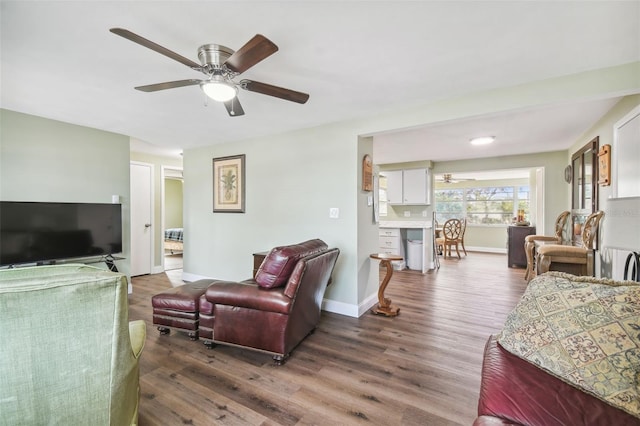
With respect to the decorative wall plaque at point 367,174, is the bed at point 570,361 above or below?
below

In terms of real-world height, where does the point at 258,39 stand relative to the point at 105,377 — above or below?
above

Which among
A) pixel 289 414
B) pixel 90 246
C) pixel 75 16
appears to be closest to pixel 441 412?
pixel 289 414

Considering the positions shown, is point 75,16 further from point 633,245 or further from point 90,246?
point 633,245

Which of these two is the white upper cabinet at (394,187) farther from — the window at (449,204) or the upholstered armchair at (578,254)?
the window at (449,204)

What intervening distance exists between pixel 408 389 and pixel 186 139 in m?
4.22

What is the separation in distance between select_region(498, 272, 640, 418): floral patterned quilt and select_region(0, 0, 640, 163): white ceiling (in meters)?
1.50

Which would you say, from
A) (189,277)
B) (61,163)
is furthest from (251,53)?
(189,277)

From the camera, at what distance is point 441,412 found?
172 centimetres

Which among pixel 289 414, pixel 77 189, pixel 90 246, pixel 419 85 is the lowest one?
pixel 289 414

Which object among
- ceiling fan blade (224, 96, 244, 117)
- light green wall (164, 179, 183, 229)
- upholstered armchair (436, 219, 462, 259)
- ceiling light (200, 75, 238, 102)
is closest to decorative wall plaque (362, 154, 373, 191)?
ceiling fan blade (224, 96, 244, 117)

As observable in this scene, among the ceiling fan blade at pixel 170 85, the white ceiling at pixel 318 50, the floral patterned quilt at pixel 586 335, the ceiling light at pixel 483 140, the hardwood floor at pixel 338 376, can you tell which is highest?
the white ceiling at pixel 318 50

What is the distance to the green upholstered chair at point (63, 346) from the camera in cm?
105

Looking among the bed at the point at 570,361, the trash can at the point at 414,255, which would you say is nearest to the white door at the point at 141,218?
→ the trash can at the point at 414,255

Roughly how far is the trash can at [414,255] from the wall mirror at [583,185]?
2360 mm
